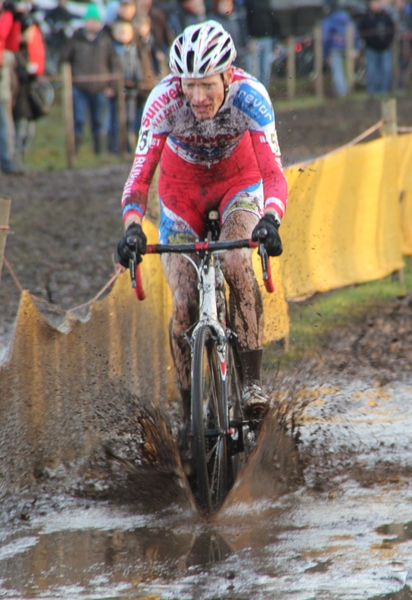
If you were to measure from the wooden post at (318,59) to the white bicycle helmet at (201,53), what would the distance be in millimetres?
21403

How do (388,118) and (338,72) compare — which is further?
(338,72)

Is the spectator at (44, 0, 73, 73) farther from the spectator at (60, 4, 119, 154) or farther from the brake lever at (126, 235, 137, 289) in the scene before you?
the brake lever at (126, 235, 137, 289)

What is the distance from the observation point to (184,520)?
208 inches

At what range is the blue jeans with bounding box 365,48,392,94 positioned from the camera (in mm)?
25703

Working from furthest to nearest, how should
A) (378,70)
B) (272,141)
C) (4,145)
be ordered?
1. (378,70)
2. (4,145)
3. (272,141)

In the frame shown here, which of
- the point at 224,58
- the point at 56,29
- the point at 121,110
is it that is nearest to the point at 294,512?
the point at 224,58

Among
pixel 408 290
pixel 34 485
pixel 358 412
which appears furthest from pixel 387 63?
pixel 34 485

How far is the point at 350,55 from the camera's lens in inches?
1042

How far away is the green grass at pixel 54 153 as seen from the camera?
63.8 ft

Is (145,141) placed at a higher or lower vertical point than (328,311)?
higher

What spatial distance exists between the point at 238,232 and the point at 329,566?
6.63 ft

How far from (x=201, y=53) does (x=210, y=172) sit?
2.89 ft

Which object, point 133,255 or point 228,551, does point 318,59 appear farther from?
point 228,551

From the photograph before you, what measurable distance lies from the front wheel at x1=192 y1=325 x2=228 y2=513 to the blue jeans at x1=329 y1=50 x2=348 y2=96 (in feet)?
73.3
